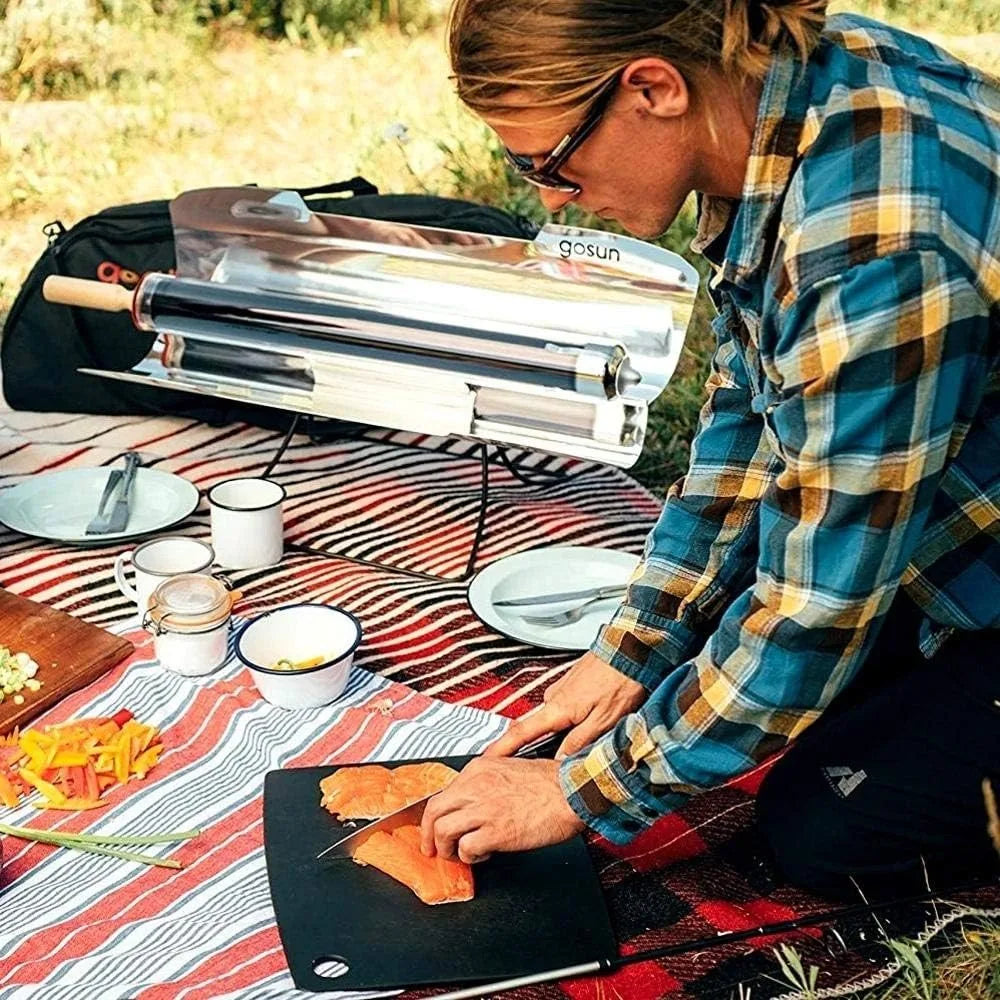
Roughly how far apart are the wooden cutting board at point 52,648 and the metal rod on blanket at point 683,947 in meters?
0.94

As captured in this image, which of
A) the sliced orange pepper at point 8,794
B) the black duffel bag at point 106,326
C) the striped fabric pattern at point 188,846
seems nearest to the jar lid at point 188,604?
the striped fabric pattern at point 188,846

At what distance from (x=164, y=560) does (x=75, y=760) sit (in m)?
0.51

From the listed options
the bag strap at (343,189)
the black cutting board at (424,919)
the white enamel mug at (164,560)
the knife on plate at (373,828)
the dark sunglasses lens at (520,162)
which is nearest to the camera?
the dark sunglasses lens at (520,162)

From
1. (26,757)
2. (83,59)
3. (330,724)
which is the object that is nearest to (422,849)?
(330,724)

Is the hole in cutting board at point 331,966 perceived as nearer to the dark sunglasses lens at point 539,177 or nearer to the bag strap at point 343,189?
the dark sunglasses lens at point 539,177

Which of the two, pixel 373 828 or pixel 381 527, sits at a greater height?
pixel 373 828

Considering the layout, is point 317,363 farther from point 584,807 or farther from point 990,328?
point 990,328

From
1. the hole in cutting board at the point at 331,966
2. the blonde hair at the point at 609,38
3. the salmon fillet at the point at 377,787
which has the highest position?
the blonde hair at the point at 609,38

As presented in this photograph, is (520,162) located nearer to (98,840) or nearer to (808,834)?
(808,834)

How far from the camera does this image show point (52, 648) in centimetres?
254

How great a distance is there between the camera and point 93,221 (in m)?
3.55

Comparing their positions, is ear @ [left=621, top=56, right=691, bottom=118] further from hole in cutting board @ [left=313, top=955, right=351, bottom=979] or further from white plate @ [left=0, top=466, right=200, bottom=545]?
white plate @ [left=0, top=466, right=200, bottom=545]

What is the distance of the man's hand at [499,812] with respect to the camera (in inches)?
72.5

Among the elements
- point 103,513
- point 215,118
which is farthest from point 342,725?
point 215,118
